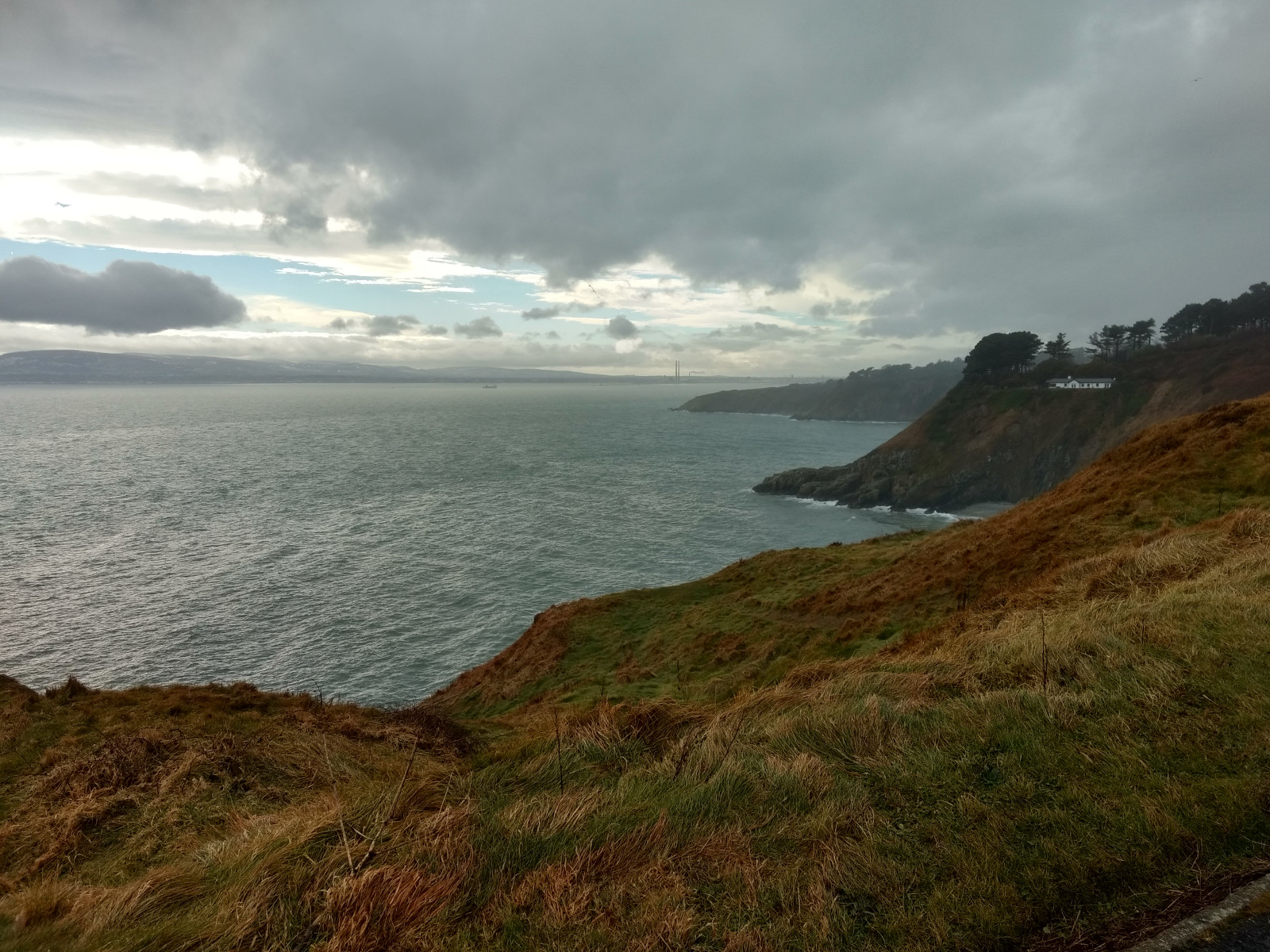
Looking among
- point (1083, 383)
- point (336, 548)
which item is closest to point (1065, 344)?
point (1083, 383)

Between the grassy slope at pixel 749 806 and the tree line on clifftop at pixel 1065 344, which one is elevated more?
the tree line on clifftop at pixel 1065 344

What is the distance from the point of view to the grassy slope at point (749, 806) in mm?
4371

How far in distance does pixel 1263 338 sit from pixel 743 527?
3656 inches

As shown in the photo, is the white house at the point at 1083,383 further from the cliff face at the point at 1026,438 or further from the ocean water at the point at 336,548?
the ocean water at the point at 336,548

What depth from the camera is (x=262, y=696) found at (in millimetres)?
15359

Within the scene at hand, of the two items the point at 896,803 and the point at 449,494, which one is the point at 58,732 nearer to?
the point at 896,803

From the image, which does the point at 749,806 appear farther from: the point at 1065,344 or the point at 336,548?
the point at 1065,344

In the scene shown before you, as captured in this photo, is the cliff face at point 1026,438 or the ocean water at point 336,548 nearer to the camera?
the ocean water at point 336,548

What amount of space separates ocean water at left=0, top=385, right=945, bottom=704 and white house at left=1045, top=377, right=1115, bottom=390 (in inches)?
1811

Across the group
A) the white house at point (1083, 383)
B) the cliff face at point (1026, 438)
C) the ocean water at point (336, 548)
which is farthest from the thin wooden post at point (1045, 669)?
the white house at point (1083, 383)

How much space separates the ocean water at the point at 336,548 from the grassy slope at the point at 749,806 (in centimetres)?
2270

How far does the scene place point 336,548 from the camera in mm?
53031

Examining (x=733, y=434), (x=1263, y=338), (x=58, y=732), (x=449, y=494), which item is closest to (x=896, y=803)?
(x=58, y=732)

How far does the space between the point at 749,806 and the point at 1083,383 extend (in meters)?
123
